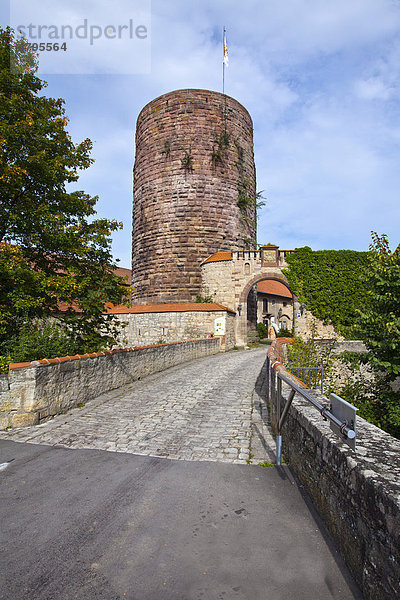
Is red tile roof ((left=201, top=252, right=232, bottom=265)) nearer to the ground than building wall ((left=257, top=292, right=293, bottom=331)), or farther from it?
farther from it

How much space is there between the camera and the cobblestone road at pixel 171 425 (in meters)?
4.51

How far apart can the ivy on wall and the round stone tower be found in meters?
6.30

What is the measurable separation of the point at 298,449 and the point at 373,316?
392 cm

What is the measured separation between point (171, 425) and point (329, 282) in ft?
60.8

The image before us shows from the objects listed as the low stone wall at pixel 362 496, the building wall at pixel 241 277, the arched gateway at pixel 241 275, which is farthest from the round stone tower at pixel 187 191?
Answer: the low stone wall at pixel 362 496

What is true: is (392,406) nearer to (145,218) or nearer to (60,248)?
(60,248)

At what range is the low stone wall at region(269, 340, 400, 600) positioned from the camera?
158 centimetres

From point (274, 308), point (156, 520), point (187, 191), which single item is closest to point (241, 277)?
point (187, 191)

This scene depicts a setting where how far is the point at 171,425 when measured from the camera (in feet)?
18.4

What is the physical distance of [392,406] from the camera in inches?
252

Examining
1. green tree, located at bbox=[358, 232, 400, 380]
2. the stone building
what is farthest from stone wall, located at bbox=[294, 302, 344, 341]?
the stone building

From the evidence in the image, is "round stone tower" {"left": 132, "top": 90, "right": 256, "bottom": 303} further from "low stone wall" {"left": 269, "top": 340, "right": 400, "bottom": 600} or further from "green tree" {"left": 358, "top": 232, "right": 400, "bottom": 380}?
"low stone wall" {"left": 269, "top": 340, "right": 400, "bottom": 600}

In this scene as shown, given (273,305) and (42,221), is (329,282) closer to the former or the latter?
(42,221)

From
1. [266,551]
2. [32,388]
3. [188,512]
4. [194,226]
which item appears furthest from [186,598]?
[194,226]
